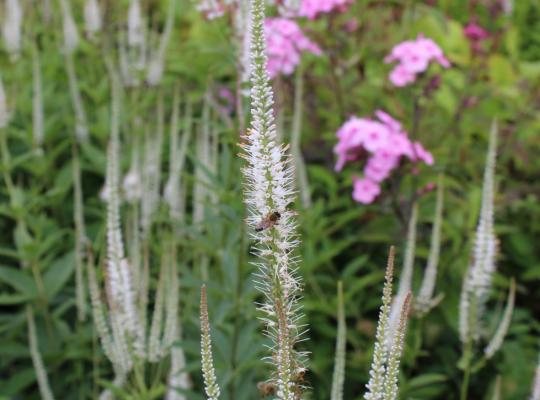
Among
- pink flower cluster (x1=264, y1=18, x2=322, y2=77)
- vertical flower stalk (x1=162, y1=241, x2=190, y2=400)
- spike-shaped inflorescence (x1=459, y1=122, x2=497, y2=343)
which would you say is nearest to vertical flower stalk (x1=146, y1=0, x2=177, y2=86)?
pink flower cluster (x1=264, y1=18, x2=322, y2=77)

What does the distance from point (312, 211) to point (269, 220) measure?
242cm

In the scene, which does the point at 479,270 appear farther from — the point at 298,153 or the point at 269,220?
the point at 269,220

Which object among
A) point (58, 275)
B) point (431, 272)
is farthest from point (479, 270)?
point (58, 275)

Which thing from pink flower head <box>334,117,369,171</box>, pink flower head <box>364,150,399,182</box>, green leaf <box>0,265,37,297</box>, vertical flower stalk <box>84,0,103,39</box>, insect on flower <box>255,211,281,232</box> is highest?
vertical flower stalk <box>84,0,103,39</box>

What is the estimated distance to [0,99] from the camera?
3.59 metres

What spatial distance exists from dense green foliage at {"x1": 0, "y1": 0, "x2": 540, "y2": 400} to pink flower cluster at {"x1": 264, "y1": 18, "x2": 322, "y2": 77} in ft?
0.50

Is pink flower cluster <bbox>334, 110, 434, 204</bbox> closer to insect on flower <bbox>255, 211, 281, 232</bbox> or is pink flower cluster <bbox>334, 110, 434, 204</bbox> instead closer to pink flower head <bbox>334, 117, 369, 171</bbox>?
pink flower head <bbox>334, 117, 369, 171</bbox>

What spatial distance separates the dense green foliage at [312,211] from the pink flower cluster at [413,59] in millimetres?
86

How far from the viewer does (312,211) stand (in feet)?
11.9

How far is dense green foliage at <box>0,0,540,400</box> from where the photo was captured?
10.4ft

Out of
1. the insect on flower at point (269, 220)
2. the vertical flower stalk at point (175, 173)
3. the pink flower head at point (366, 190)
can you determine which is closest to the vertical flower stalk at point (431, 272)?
the pink flower head at point (366, 190)

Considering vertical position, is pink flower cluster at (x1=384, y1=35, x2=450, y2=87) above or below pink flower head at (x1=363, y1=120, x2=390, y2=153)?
above

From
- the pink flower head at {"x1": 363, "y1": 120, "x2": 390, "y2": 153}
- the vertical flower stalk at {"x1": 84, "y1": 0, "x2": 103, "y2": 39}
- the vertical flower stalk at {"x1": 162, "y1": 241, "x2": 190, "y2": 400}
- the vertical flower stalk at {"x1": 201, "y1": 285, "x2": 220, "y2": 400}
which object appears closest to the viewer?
the vertical flower stalk at {"x1": 201, "y1": 285, "x2": 220, "y2": 400}

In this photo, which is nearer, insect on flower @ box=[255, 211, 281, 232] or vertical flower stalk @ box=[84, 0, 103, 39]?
insect on flower @ box=[255, 211, 281, 232]
